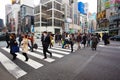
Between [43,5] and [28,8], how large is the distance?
2317cm

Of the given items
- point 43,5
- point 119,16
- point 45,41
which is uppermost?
point 43,5

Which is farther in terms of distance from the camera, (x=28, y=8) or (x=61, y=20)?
(x=28, y=8)

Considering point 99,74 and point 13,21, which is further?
point 13,21

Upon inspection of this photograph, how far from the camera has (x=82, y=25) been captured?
428 ft

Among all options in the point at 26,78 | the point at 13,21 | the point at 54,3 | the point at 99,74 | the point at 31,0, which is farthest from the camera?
the point at 13,21

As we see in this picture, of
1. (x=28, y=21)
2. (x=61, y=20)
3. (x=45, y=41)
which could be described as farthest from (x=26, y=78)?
(x=28, y=21)

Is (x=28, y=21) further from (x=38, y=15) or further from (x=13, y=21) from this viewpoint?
(x=13, y=21)

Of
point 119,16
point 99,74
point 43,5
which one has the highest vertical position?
point 43,5

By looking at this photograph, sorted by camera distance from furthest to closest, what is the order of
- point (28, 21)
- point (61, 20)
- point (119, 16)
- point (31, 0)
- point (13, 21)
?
1. point (13, 21)
2. point (31, 0)
3. point (28, 21)
4. point (61, 20)
5. point (119, 16)

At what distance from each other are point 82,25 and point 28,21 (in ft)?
143

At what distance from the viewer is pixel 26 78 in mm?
6219

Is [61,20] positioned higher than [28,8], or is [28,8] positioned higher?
[28,8]

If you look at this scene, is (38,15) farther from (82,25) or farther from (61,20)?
(82,25)

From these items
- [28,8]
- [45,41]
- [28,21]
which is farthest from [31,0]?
[45,41]
